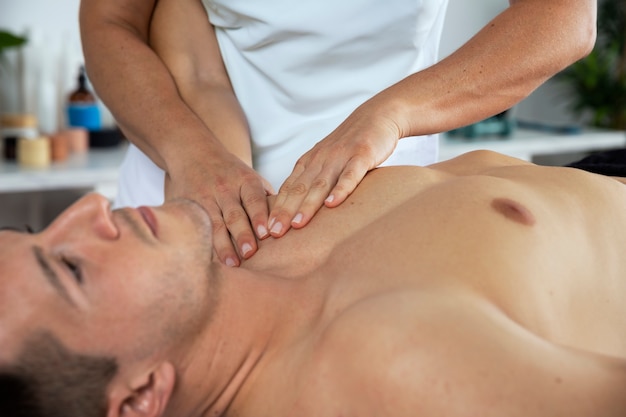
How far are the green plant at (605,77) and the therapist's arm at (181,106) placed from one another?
124 inches

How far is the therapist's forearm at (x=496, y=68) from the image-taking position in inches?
63.1

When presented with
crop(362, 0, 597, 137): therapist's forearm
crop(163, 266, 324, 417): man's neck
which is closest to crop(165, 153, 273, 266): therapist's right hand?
crop(163, 266, 324, 417): man's neck

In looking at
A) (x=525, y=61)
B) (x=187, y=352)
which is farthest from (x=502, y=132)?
(x=187, y=352)

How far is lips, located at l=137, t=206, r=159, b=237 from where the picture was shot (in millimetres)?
1301

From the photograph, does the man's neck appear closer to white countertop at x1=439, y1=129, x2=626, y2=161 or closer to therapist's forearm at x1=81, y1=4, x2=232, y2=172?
therapist's forearm at x1=81, y1=4, x2=232, y2=172

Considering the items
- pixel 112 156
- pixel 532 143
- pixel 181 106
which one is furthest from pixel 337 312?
pixel 532 143

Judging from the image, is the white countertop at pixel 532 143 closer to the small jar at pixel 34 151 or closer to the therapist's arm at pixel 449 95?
the small jar at pixel 34 151

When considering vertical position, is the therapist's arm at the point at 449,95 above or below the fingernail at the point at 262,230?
above

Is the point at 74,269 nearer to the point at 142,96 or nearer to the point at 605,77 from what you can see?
the point at 142,96

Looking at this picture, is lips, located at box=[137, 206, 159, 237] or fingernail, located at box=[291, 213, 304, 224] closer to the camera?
lips, located at box=[137, 206, 159, 237]

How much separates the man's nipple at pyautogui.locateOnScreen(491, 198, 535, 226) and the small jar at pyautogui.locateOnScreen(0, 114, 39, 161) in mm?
2473

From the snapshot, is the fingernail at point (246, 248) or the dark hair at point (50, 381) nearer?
the dark hair at point (50, 381)

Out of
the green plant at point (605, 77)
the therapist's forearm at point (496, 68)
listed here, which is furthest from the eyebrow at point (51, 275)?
the green plant at point (605, 77)

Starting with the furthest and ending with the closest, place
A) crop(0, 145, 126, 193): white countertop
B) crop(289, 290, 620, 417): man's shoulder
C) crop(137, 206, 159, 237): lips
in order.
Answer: crop(0, 145, 126, 193): white countertop → crop(137, 206, 159, 237): lips → crop(289, 290, 620, 417): man's shoulder
